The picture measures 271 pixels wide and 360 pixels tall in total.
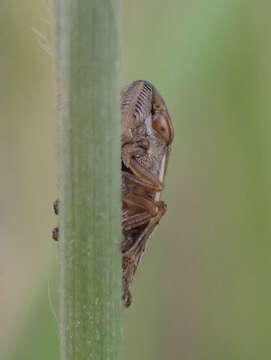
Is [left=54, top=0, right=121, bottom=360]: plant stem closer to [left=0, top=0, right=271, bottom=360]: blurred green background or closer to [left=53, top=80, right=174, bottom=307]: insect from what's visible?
[left=53, top=80, right=174, bottom=307]: insect

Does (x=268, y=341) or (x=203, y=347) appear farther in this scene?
(x=203, y=347)

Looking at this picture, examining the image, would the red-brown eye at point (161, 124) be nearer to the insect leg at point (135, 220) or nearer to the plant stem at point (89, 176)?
the insect leg at point (135, 220)

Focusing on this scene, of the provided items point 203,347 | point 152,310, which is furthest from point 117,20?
point 203,347

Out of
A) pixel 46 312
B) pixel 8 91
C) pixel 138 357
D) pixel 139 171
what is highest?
pixel 8 91

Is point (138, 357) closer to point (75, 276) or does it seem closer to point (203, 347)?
point (203, 347)

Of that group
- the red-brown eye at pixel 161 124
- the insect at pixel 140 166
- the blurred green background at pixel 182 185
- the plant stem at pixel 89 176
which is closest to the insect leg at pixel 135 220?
the insect at pixel 140 166

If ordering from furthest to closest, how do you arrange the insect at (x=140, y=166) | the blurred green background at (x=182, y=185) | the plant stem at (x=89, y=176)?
the blurred green background at (x=182, y=185), the insect at (x=140, y=166), the plant stem at (x=89, y=176)
